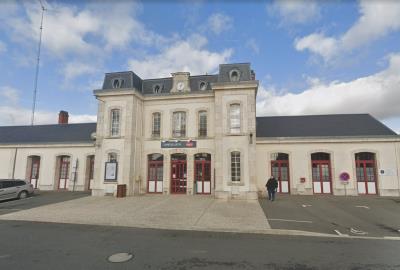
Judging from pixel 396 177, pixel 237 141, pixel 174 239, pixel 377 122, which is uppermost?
pixel 377 122

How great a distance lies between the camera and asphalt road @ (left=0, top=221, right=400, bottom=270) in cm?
488

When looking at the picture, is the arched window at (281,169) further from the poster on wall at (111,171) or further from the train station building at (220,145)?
the poster on wall at (111,171)

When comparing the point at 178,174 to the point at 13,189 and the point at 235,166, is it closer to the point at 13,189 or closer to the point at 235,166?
the point at 235,166

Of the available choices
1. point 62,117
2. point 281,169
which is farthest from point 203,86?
point 62,117

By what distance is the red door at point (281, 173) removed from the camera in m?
16.8

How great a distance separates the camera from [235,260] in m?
5.13

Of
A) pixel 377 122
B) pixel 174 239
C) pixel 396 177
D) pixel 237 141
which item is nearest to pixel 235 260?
pixel 174 239

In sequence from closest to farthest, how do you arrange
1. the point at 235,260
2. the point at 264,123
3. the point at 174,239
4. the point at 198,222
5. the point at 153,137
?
the point at 235,260 < the point at 174,239 < the point at 198,222 < the point at 153,137 < the point at 264,123

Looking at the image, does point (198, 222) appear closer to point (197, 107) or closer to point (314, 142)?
point (197, 107)

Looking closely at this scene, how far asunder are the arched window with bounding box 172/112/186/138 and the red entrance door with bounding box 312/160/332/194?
9.32 metres

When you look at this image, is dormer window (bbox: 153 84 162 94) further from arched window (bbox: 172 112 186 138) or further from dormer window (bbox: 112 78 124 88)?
arched window (bbox: 172 112 186 138)

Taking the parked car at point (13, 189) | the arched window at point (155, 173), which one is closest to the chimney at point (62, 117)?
the parked car at point (13, 189)

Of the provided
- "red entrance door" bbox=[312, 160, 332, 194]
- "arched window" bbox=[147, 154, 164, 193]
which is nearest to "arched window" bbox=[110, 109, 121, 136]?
"arched window" bbox=[147, 154, 164, 193]

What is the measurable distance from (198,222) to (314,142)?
11.5 meters
